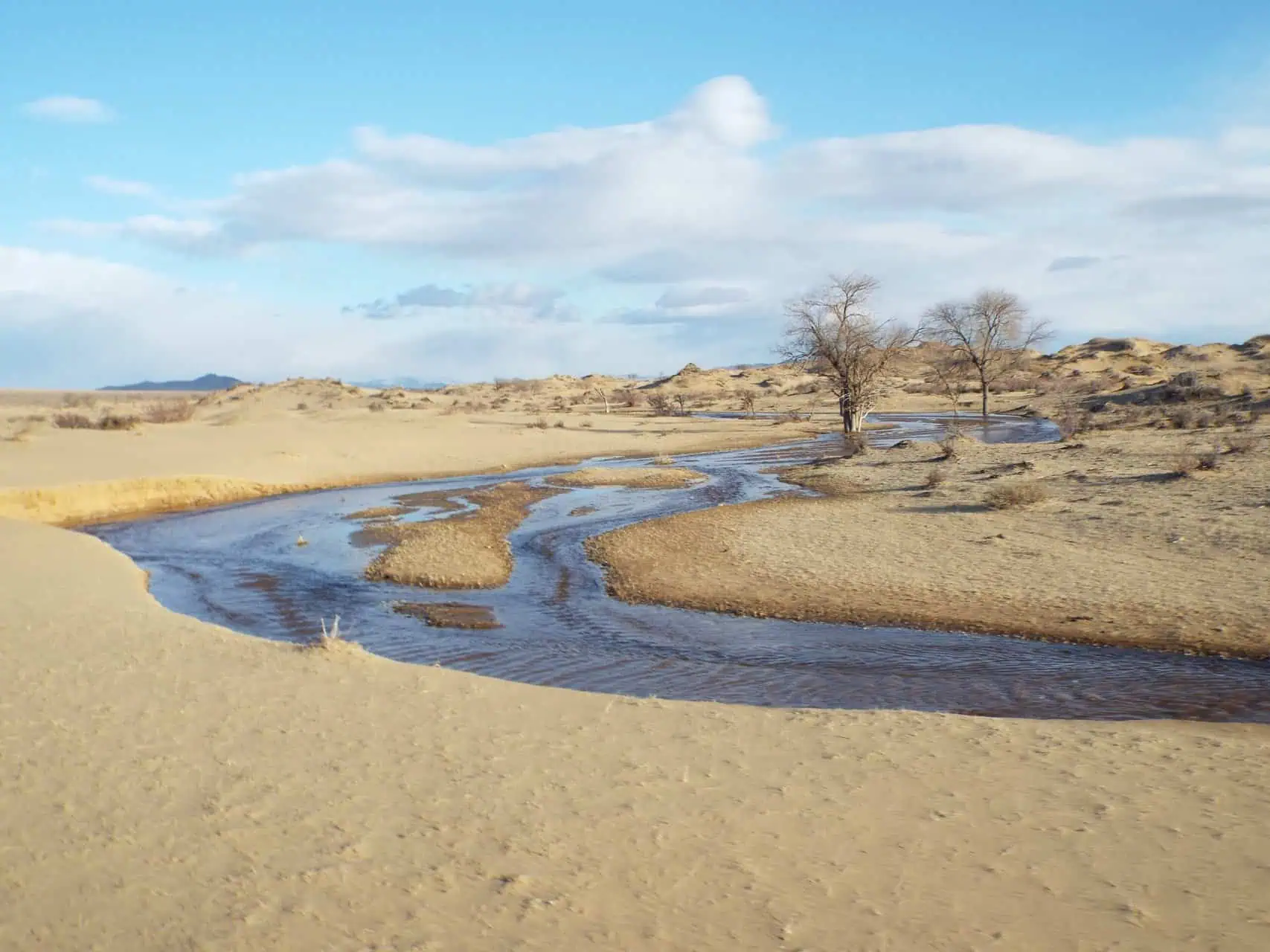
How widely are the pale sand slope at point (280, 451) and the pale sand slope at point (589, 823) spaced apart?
20.4 m

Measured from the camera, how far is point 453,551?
701 inches

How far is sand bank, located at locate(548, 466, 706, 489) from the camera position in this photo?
29094 millimetres

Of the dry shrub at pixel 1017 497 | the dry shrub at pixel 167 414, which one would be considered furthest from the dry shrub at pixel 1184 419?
the dry shrub at pixel 167 414

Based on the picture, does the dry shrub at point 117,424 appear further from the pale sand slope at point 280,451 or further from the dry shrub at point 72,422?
the dry shrub at point 72,422

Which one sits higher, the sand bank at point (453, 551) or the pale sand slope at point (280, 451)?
the pale sand slope at point (280, 451)

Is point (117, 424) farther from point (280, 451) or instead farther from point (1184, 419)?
point (1184, 419)

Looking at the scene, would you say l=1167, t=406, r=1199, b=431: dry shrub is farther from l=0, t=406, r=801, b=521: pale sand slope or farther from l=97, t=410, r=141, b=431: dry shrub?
l=97, t=410, r=141, b=431: dry shrub

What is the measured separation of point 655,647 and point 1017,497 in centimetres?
1108

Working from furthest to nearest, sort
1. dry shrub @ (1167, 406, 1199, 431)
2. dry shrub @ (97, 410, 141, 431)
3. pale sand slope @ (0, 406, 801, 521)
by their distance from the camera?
dry shrub @ (97, 410, 141, 431) → dry shrub @ (1167, 406, 1199, 431) → pale sand slope @ (0, 406, 801, 521)

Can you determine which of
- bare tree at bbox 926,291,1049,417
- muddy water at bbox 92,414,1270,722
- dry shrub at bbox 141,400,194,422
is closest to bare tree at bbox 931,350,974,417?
bare tree at bbox 926,291,1049,417

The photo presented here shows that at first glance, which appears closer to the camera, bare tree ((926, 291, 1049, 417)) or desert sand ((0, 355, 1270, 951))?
desert sand ((0, 355, 1270, 951))

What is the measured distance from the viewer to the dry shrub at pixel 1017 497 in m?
19.2

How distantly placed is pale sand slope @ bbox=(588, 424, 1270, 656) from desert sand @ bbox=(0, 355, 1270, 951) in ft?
13.6

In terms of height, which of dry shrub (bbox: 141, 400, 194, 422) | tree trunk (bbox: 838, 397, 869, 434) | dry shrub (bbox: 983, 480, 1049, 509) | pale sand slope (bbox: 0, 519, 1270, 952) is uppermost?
dry shrub (bbox: 141, 400, 194, 422)
